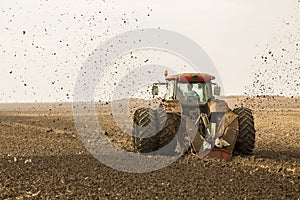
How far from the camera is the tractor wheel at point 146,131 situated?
40.7 feet

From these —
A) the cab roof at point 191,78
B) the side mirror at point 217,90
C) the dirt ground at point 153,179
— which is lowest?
the dirt ground at point 153,179

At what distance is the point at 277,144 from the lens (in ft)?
55.4

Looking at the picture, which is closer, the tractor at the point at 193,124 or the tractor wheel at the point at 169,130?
the tractor at the point at 193,124

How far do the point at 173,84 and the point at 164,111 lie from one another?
1.36m

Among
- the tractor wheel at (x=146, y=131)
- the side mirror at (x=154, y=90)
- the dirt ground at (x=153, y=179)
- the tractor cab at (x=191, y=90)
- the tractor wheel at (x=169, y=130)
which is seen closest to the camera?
the dirt ground at (x=153, y=179)

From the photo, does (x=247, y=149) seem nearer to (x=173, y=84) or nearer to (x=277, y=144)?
(x=173, y=84)

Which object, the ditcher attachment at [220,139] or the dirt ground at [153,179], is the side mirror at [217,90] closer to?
the ditcher attachment at [220,139]

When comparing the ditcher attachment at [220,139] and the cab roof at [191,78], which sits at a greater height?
the cab roof at [191,78]

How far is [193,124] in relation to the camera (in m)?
12.0

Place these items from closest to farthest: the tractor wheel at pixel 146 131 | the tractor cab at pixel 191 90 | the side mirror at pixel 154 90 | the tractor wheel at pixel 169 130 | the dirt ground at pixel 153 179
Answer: the dirt ground at pixel 153 179
the tractor wheel at pixel 169 130
the tractor wheel at pixel 146 131
the tractor cab at pixel 191 90
the side mirror at pixel 154 90

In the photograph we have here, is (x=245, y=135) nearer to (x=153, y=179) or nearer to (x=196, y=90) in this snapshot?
(x=196, y=90)

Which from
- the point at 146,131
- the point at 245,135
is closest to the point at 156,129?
the point at 146,131

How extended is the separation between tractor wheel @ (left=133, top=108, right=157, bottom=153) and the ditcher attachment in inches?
46.2

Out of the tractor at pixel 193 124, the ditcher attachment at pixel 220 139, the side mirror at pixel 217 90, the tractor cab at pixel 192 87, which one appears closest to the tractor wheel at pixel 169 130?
the tractor at pixel 193 124
